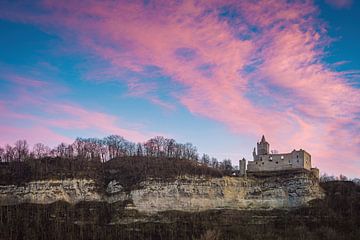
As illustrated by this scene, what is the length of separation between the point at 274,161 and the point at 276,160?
47 centimetres

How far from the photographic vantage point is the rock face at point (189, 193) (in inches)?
3219

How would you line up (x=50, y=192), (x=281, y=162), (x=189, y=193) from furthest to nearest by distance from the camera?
1. (x=281, y=162)
2. (x=189, y=193)
3. (x=50, y=192)

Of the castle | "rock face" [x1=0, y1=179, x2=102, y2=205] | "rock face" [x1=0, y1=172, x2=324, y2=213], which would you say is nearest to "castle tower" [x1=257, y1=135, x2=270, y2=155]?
the castle

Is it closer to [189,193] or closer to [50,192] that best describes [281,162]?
[189,193]

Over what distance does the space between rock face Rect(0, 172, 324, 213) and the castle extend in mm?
4293

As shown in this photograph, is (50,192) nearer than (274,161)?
Yes

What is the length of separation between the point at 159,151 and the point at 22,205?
127ft

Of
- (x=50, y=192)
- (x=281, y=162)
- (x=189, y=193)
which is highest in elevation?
(x=281, y=162)

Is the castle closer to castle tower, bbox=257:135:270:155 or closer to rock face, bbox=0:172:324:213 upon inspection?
castle tower, bbox=257:135:270:155

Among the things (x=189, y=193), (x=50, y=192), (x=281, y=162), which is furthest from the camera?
(x=281, y=162)

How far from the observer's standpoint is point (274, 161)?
8938 cm

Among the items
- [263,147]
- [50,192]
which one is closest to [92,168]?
[50,192]

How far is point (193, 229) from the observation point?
71.0m

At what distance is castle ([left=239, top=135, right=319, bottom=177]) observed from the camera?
8719 cm
